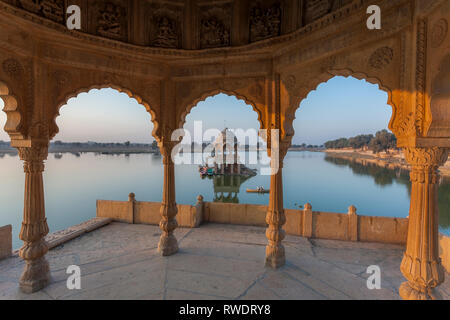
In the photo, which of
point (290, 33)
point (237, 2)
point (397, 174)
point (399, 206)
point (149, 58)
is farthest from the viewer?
point (397, 174)

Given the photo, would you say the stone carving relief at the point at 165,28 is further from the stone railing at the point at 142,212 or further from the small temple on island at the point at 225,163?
the small temple on island at the point at 225,163

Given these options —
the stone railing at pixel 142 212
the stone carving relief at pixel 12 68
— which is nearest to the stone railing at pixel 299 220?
the stone railing at pixel 142 212

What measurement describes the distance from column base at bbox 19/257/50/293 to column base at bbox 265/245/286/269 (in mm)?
4685

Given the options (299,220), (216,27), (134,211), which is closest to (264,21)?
(216,27)

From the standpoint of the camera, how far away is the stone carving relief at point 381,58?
3380 mm

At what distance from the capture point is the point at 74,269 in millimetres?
5430

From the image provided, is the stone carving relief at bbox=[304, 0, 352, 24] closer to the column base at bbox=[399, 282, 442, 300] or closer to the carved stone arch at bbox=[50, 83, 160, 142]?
the carved stone arch at bbox=[50, 83, 160, 142]

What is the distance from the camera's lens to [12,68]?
4.15 metres

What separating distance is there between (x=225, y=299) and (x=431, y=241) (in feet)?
10.9

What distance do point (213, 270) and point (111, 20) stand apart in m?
5.99

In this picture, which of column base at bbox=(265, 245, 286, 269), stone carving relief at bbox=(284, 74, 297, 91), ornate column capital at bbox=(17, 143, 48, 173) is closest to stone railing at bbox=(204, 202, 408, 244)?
column base at bbox=(265, 245, 286, 269)

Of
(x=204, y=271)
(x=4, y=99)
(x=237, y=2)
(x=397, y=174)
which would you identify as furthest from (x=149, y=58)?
(x=397, y=174)

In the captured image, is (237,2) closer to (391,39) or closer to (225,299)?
(391,39)

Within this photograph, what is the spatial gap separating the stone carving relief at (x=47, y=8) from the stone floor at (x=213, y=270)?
16.9ft
